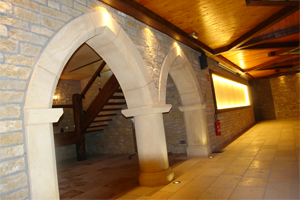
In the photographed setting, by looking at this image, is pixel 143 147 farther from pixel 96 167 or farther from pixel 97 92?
pixel 97 92

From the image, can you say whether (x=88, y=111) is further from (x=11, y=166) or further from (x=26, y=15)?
(x=11, y=166)

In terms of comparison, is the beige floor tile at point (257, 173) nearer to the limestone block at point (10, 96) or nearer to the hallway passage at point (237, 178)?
the hallway passage at point (237, 178)

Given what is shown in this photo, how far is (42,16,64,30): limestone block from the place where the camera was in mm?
2201

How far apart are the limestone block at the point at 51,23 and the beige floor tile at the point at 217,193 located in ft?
8.94

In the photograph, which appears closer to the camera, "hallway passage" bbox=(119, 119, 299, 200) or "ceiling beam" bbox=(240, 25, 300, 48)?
"hallway passage" bbox=(119, 119, 299, 200)

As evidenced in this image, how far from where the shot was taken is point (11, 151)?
181 centimetres

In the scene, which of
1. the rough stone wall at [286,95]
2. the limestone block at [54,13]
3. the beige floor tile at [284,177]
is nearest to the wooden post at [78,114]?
the limestone block at [54,13]

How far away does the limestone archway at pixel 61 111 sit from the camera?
1.97m

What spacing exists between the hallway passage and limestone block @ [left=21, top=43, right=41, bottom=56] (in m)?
2.30

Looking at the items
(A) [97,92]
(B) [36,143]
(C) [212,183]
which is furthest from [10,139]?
(A) [97,92]

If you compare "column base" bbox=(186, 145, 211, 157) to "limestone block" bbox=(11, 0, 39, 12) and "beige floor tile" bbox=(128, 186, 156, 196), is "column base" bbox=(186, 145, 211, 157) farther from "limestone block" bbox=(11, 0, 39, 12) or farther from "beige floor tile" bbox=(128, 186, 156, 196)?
"limestone block" bbox=(11, 0, 39, 12)

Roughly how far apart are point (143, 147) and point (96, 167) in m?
2.42

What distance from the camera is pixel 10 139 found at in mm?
1818

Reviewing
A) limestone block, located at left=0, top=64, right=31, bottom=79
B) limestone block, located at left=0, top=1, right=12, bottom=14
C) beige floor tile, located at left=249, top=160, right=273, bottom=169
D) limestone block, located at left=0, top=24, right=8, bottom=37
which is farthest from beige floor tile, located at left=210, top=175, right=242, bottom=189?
limestone block, located at left=0, top=1, right=12, bottom=14
